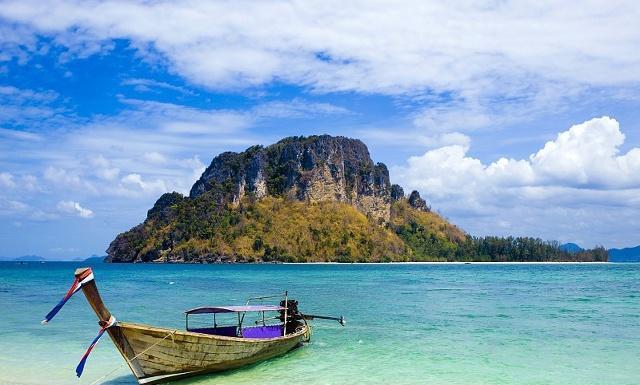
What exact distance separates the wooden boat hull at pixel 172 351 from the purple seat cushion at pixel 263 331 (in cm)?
356

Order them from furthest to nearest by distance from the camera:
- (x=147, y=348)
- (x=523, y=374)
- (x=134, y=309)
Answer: (x=134, y=309)
(x=523, y=374)
(x=147, y=348)

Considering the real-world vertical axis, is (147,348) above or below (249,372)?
above

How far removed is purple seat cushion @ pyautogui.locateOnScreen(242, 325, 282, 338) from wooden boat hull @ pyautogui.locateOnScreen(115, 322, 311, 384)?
11.7ft

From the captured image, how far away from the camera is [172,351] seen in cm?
1709

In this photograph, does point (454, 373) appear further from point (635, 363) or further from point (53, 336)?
point (53, 336)

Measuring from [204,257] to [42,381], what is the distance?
7151 inches

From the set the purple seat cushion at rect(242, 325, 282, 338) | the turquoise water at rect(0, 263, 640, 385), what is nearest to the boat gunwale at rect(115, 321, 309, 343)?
the turquoise water at rect(0, 263, 640, 385)

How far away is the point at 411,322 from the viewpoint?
32562 millimetres

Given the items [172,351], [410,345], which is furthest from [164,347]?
[410,345]

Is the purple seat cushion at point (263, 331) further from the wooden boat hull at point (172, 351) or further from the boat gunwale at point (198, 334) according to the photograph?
the wooden boat hull at point (172, 351)

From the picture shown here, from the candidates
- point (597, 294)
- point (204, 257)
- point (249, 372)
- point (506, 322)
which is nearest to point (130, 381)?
point (249, 372)

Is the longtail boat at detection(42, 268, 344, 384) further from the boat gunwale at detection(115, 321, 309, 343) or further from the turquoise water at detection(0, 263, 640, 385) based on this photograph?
the turquoise water at detection(0, 263, 640, 385)

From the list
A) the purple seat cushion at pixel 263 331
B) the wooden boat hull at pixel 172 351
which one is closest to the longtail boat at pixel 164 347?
the wooden boat hull at pixel 172 351

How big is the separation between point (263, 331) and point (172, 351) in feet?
24.6
